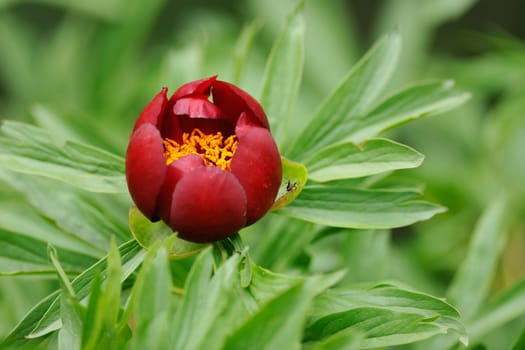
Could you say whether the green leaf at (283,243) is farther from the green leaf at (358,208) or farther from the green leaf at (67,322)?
the green leaf at (67,322)

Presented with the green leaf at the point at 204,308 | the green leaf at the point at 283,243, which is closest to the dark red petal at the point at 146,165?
the green leaf at the point at 204,308

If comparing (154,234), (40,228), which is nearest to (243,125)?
(154,234)

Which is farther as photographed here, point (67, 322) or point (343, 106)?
point (343, 106)

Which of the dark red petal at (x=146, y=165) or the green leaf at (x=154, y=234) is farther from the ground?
the dark red petal at (x=146, y=165)

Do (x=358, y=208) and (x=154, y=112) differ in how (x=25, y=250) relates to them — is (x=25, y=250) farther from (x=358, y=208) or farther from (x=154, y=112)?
(x=358, y=208)

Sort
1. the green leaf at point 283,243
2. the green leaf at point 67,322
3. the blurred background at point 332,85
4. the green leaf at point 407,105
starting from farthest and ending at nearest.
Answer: the blurred background at point 332,85 → the green leaf at point 283,243 → the green leaf at point 407,105 → the green leaf at point 67,322

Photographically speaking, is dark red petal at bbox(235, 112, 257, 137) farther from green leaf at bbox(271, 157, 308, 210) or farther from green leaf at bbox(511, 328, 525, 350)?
green leaf at bbox(511, 328, 525, 350)

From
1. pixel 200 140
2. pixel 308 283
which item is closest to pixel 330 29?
pixel 200 140
